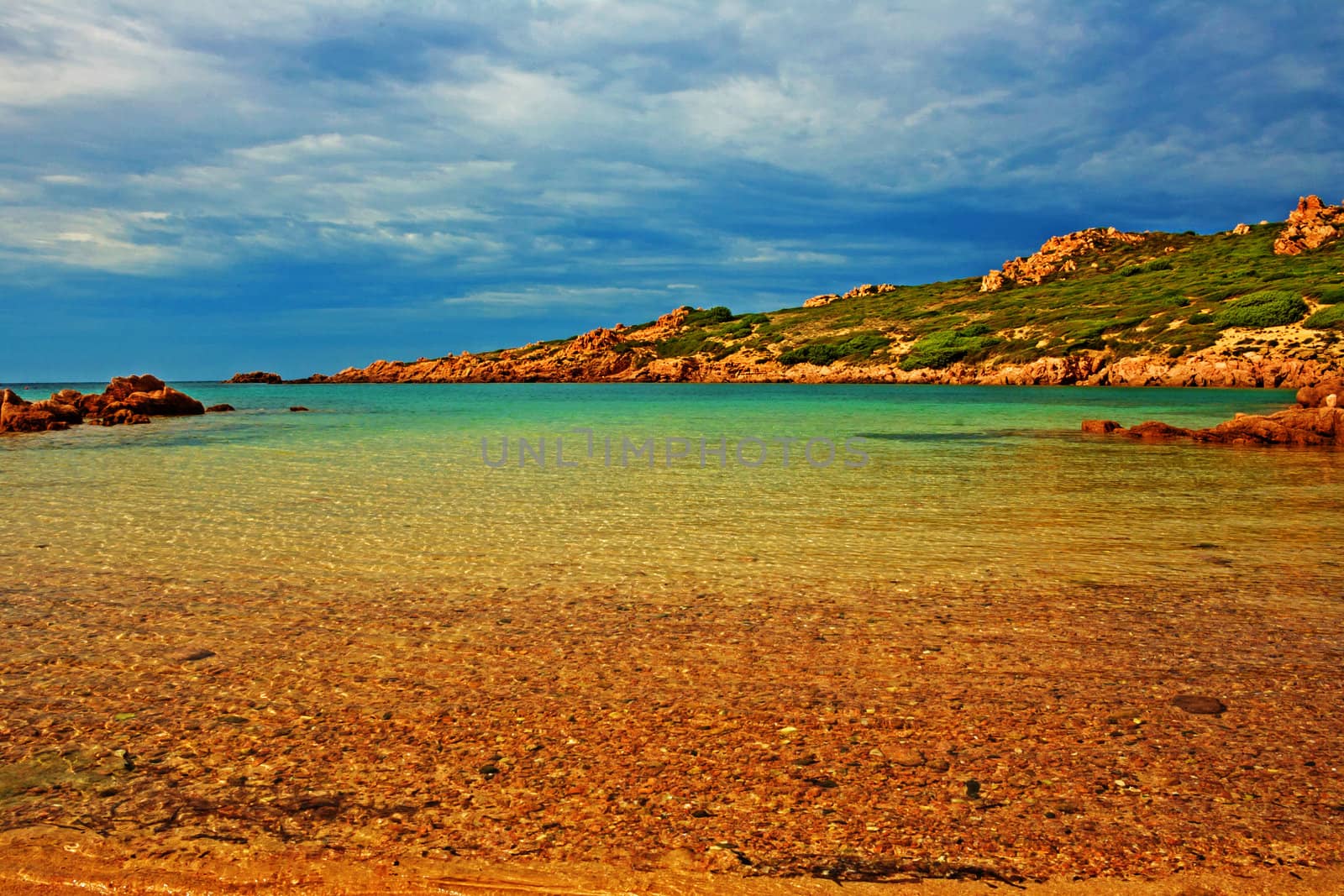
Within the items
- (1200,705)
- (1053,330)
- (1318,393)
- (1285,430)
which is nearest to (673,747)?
(1200,705)

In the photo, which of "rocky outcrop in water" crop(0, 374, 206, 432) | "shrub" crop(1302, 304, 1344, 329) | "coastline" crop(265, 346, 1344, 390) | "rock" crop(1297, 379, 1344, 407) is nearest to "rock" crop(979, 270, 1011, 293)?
"coastline" crop(265, 346, 1344, 390)

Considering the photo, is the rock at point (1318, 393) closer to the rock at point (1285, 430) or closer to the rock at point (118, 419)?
the rock at point (1285, 430)

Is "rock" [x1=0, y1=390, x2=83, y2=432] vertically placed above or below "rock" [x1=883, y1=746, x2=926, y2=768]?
above

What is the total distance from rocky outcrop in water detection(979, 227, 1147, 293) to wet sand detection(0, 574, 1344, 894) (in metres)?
126

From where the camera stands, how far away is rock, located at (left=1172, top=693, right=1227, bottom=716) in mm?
3988

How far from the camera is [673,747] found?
3.68 metres

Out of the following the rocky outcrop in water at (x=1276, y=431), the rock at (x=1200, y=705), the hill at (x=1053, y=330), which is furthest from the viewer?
the hill at (x=1053, y=330)

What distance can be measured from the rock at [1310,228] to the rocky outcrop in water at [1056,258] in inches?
882

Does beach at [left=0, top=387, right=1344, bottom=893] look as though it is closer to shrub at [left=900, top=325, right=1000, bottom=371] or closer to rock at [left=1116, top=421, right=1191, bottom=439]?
rock at [left=1116, top=421, right=1191, bottom=439]

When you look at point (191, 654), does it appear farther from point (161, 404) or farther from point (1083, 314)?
point (1083, 314)

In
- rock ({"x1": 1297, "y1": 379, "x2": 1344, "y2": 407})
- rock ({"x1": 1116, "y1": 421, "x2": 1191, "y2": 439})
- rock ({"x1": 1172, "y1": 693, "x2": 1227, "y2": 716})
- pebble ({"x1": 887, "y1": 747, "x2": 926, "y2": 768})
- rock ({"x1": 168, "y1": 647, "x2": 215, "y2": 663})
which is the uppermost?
rock ({"x1": 1297, "y1": 379, "x2": 1344, "y2": 407})

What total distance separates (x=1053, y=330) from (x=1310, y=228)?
47447 mm

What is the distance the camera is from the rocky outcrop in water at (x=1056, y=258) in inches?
4788

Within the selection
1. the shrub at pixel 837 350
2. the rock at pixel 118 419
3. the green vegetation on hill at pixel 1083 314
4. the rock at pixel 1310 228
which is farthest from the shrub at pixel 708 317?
the rock at pixel 118 419
